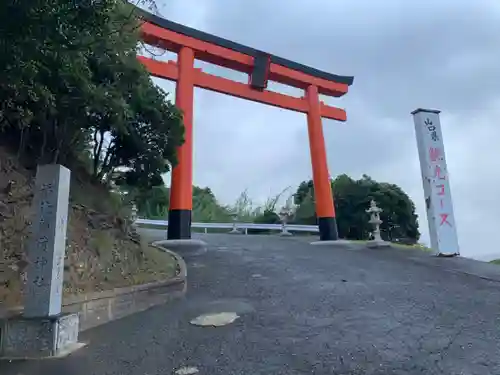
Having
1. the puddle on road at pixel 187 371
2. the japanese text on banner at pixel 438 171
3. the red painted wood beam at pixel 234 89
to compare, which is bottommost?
the puddle on road at pixel 187 371

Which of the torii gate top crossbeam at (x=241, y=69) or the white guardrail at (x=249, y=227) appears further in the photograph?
the white guardrail at (x=249, y=227)

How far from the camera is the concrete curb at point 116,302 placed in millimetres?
4555

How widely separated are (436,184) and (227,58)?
6.99 meters

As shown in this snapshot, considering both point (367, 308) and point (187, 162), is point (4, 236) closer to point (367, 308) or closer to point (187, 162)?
point (367, 308)

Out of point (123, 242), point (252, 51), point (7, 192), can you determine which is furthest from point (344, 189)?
point (7, 192)

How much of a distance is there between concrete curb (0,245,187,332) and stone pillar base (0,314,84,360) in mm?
117

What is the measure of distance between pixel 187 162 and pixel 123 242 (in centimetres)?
511

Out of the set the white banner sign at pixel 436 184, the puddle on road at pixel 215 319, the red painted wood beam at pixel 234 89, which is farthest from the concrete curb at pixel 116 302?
the white banner sign at pixel 436 184

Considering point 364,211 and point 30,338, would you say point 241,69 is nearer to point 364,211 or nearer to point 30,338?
point 30,338

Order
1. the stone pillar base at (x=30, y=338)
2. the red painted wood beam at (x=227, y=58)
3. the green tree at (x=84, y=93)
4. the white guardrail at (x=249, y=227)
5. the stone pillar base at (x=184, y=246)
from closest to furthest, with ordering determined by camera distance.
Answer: the green tree at (x=84, y=93), the stone pillar base at (x=30, y=338), the stone pillar base at (x=184, y=246), the red painted wood beam at (x=227, y=58), the white guardrail at (x=249, y=227)

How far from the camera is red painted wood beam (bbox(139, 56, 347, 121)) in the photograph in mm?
11806

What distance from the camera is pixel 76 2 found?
3.23 meters

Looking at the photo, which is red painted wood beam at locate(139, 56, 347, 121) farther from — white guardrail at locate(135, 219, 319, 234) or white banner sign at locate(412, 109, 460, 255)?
white guardrail at locate(135, 219, 319, 234)

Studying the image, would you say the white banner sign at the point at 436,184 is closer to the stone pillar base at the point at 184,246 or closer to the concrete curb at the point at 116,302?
the stone pillar base at the point at 184,246
